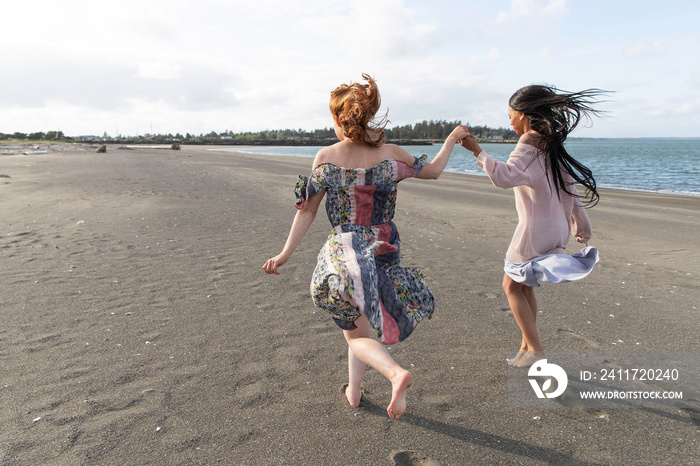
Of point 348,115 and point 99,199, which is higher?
point 348,115

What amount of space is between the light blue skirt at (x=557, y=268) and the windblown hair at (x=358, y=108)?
1440 mm

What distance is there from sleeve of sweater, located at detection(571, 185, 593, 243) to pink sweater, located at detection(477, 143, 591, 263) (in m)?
0.10

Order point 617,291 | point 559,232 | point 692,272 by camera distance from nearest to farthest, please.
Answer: point 559,232 → point 617,291 → point 692,272

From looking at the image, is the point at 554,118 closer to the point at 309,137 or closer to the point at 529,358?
the point at 529,358

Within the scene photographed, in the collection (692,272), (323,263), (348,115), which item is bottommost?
(692,272)

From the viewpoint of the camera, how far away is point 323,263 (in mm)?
2701

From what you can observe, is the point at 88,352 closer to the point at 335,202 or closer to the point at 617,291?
the point at 335,202

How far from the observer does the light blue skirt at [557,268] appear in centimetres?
297

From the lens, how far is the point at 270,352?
3916 mm

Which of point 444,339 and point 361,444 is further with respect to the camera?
→ point 444,339

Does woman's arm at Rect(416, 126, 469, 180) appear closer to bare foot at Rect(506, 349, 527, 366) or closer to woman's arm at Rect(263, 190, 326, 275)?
woman's arm at Rect(263, 190, 326, 275)

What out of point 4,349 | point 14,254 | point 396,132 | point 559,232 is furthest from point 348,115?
point 396,132

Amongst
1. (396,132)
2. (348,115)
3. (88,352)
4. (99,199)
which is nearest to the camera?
(348,115)

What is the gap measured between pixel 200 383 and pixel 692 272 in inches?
270
